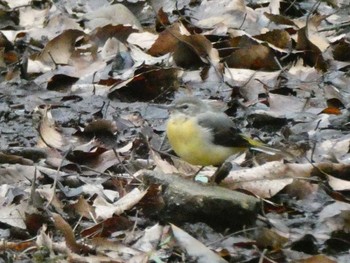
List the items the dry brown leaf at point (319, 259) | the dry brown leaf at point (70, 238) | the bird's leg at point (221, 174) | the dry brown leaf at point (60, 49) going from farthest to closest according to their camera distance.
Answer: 1. the dry brown leaf at point (60, 49)
2. the bird's leg at point (221, 174)
3. the dry brown leaf at point (70, 238)
4. the dry brown leaf at point (319, 259)

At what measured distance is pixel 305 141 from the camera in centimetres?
721

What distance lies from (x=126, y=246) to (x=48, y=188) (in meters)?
1.15

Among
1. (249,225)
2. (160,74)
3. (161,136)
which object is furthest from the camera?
(160,74)

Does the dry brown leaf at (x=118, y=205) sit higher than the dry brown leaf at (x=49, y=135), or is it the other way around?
the dry brown leaf at (x=118, y=205)

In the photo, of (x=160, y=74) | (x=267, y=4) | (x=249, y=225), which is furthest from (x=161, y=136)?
(x=267, y=4)

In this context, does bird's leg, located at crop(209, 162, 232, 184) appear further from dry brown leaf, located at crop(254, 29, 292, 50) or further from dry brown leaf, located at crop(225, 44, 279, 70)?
dry brown leaf, located at crop(254, 29, 292, 50)

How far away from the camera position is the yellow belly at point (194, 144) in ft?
20.9

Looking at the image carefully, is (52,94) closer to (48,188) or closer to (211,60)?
(211,60)

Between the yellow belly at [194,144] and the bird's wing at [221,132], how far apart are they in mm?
35

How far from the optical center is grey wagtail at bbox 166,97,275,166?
6.39 metres

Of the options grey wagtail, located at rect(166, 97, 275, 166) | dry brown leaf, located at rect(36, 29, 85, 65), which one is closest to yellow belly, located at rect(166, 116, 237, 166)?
grey wagtail, located at rect(166, 97, 275, 166)

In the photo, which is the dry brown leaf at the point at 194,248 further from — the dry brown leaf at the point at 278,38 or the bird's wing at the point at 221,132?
the dry brown leaf at the point at 278,38

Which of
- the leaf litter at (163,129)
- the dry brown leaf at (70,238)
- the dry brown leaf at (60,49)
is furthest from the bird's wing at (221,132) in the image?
the dry brown leaf at (60,49)

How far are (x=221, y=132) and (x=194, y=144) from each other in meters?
0.23
